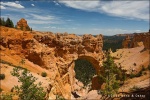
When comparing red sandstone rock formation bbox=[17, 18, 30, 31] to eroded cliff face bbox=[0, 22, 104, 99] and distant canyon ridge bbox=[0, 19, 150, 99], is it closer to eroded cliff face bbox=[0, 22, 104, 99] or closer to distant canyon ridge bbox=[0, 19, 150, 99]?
distant canyon ridge bbox=[0, 19, 150, 99]

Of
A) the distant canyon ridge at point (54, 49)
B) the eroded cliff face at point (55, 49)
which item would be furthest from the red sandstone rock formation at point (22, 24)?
the eroded cliff face at point (55, 49)

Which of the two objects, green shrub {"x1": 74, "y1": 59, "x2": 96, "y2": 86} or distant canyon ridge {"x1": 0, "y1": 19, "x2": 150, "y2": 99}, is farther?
green shrub {"x1": 74, "y1": 59, "x2": 96, "y2": 86}

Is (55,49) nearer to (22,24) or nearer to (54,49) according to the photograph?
(54,49)

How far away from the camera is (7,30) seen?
38.6 metres

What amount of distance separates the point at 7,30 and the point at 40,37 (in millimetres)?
6225

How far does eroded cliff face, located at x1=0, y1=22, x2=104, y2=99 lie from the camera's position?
3668cm

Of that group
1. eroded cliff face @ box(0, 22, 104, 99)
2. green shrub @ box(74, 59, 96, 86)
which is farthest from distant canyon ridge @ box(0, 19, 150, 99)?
green shrub @ box(74, 59, 96, 86)

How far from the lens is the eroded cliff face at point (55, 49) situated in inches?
1444

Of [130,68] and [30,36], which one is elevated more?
[30,36]

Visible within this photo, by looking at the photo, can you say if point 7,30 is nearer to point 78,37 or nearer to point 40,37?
point 40,37

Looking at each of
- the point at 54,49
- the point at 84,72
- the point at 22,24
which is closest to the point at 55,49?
the point at 54,49

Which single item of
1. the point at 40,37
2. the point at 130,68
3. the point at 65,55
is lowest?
the point at 130,68

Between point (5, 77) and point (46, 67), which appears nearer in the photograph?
point (5, 77)

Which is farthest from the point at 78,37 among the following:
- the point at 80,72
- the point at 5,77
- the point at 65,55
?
the point at 80,72
